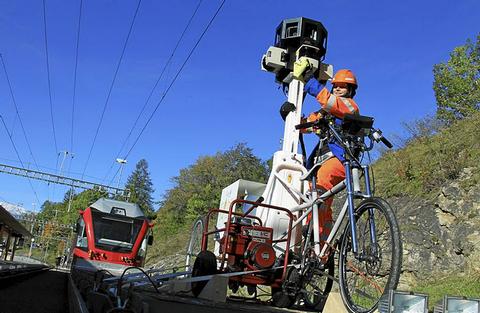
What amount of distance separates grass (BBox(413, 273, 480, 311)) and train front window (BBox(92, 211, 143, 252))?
10.6 metres

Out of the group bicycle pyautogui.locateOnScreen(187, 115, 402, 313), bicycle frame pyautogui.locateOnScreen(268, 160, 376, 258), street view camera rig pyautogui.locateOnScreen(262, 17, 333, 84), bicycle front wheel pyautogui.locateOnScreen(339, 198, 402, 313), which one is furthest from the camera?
street view camera rig pyautogui.locateOnScreen(262, 17, 333, 84)

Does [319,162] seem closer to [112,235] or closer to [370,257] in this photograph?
[370,257]

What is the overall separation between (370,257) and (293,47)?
4.07 meters

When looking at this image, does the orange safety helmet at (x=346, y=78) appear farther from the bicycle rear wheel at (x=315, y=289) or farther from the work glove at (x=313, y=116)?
the bicycle rear wheel at (x=315, y=289)

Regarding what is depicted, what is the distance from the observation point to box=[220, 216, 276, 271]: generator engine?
15.0ft

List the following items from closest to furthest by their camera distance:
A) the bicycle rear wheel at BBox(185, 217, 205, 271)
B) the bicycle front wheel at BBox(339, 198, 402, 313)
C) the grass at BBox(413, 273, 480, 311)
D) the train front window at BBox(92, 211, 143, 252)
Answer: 1. the bicycle front wheel at BBox(339, 198, 402, 313)
2. the bicycle rear wheel at BBox(185, 217, 205, 271)
3. the grass at BBox(413, 273, 480, 311)
4. the train front window at BBox(92, 211, 143, 252)

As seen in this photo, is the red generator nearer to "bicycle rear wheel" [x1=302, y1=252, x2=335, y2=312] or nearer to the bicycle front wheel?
"bicycle rear wheel" [x1=302, y1=252, x2=335, y2=312]

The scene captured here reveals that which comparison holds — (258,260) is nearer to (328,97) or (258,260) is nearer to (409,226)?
(328,97)

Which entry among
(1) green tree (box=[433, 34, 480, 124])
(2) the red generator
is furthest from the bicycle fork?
(1) green tree (box=[433, 34, 480, 124])

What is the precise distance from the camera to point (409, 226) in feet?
36.8

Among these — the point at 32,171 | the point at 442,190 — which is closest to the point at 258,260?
the point at 442,190

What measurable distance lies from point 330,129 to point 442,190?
26.8ft

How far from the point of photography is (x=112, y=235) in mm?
17125

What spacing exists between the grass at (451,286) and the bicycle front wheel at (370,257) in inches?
166
